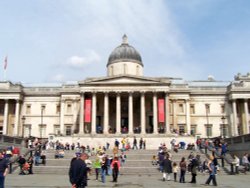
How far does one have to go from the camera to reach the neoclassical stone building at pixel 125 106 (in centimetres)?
5034

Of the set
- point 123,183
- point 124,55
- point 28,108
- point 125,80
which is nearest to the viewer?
point 123,183

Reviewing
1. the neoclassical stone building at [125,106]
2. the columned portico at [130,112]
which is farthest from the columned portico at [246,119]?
the columned portico at [130,112]

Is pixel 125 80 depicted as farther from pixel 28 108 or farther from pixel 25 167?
pixel 25 167

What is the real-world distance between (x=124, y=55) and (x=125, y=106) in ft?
35.1

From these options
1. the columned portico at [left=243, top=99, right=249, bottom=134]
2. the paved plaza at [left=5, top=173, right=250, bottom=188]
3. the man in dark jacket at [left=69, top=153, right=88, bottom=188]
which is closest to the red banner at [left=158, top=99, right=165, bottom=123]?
the columned portico at [left=243, top=99, right=249, bottom=134]

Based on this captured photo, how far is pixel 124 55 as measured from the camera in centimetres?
5950

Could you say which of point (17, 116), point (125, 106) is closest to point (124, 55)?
point (125, 106)

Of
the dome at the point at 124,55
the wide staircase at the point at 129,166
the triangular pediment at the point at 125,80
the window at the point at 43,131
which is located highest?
the dome at the point at 124,55

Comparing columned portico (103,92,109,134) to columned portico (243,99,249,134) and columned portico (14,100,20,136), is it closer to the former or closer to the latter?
columned portico (14,100,20,136)

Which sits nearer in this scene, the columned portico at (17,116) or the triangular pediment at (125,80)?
the triangular pediment at (125,80)

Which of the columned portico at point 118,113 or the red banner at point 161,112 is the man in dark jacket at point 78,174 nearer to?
the columned portico at point 118,113

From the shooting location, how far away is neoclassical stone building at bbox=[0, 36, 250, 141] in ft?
165

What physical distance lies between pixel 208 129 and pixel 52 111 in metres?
29.8

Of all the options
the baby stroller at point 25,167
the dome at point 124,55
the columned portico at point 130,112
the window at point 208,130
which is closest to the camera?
the baby stroller at point 25,167
